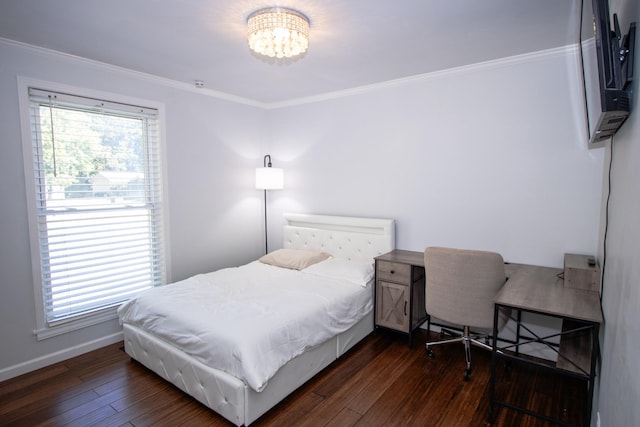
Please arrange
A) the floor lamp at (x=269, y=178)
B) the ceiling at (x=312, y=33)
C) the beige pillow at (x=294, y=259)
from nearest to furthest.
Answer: the ceiling at (x=312, y=33) → the beige pillow at (x=294, y=259) → the floor lamp at (x=269, y=178)

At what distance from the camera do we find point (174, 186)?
11.8ft

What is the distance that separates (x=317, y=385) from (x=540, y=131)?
2688 mm

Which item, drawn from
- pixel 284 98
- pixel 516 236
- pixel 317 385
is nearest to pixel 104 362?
pixel 317 385

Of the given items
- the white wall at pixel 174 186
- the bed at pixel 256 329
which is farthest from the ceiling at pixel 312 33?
the bed at pixel 256 329

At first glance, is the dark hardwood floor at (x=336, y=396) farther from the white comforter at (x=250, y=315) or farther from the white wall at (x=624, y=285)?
the white wall at (x=624, y=285)

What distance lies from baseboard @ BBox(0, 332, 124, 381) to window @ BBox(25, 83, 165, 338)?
0.63 feet

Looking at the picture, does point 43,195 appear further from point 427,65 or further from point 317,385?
point 427,65

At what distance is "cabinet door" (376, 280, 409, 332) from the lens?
3119mm

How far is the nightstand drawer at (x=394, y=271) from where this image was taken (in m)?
3.08

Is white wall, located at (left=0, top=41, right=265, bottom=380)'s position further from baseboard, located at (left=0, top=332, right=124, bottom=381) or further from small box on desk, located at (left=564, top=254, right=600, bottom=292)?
small box on desk, located at (left=564, top=254, right=600, bottom=292)

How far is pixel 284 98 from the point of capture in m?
4.22

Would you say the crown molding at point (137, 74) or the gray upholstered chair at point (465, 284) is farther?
the crown molding at point (137, 74)

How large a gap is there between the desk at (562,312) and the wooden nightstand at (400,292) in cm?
79

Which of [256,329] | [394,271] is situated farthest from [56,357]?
[394,271]
